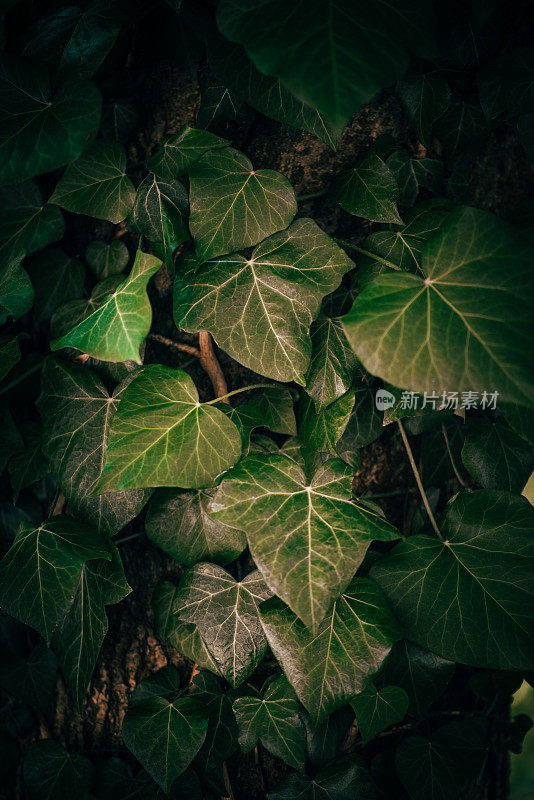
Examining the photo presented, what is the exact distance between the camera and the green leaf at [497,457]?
81cm

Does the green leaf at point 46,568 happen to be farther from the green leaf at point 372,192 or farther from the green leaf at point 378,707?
the green leaf at point 372,192

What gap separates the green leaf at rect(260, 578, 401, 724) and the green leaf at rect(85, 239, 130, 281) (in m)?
0.64

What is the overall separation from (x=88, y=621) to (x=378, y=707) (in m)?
0.50

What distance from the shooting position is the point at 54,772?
3.05 feet

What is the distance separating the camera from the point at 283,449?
792 millimetres

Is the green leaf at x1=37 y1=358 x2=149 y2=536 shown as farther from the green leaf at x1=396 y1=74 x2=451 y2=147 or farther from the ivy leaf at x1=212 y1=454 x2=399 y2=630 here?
the green leaf at x1=396 y1=74 x2=451 y2=147

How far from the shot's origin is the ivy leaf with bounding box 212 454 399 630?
56 cm

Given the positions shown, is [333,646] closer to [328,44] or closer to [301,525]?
[301,525]

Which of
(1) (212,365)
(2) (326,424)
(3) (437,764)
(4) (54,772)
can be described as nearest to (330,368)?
(2) (326,424)

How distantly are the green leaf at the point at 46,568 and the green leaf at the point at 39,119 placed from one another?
542 millimetres

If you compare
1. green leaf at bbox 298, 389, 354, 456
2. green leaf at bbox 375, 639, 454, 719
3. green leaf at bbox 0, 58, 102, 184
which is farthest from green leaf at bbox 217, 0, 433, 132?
green leaf at bbox 375, 639, 454, 719

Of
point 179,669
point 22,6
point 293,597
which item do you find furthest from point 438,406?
point 22,6

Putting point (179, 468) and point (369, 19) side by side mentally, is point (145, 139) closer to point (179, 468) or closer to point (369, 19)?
point (369, 19)

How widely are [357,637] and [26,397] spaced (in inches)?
30.1
